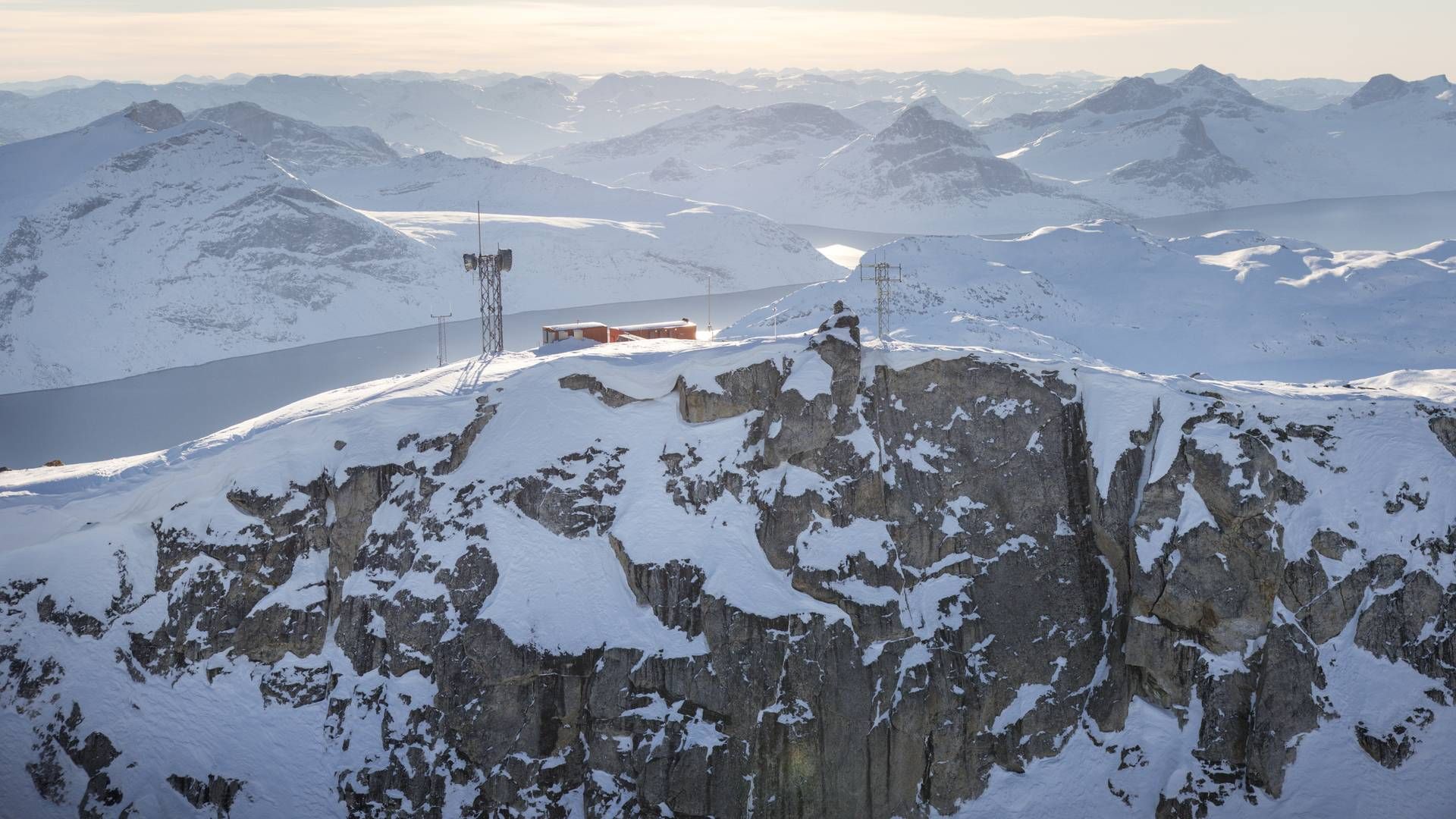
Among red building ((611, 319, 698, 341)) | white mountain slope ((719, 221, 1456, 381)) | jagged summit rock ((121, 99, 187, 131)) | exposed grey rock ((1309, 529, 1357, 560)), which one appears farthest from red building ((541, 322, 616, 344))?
jagged summit rock ((121, 99, 187, 131))

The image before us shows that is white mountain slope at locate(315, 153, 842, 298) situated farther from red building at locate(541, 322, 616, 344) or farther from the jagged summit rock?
red building at locate(541, 322, 616, 344)

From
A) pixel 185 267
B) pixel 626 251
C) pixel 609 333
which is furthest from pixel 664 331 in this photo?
pixel 626 251

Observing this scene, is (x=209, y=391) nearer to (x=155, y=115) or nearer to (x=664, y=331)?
(x=664, y=331)

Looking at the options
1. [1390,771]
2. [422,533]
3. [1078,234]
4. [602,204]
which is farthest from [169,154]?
[1390,771]

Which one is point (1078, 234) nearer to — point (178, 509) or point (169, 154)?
point (178, 509)

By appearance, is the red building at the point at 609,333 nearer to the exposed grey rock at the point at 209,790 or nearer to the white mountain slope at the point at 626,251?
the exposed grey rock at the point at 209,790

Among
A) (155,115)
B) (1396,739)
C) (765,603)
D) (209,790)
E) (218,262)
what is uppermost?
(155,115)

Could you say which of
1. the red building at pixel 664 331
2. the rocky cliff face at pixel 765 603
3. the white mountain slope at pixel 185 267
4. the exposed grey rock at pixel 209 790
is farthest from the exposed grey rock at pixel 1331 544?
the white mountain slope at pixel 185 267
